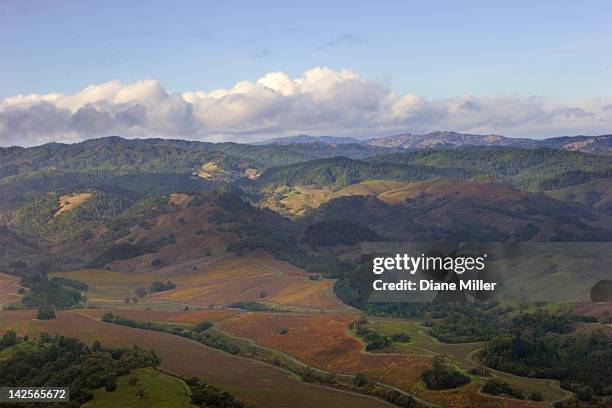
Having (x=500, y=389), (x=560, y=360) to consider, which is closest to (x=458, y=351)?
(x=560, y=360)

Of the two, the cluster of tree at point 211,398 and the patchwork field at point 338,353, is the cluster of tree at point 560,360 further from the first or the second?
the cluster of tree at point 211,398

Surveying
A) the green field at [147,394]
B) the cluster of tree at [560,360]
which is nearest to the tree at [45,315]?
the green field at [147,394]

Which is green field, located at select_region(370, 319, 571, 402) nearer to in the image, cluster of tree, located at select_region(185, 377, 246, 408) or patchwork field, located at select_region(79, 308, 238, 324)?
cluster of tree, located at select_region(185, 377, 246, 408)

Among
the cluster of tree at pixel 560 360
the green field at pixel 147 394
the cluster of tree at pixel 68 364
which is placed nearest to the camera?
the green field at pixel 147 394

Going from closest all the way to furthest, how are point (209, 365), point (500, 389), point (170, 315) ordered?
1. point (500, 389)
2. point (209, 365)
3. point (170, 315)

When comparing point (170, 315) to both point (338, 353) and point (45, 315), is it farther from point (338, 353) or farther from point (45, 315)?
point (338, 353)

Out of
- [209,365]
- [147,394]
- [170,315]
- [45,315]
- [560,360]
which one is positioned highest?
[147,394]

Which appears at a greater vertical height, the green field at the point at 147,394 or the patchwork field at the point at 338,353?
the green field at the point at 147,394

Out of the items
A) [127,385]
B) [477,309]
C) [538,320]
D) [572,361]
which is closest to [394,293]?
[477,309]
